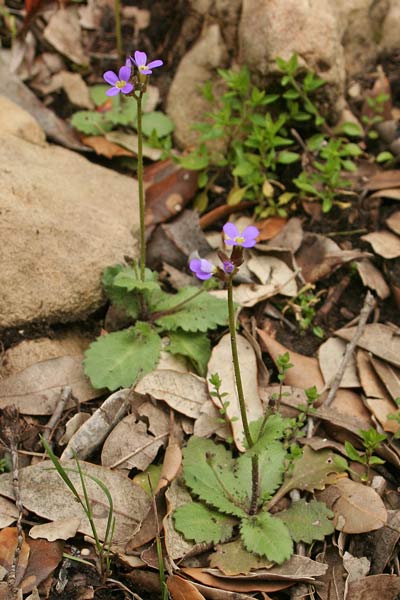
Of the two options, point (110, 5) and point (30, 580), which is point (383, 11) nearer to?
point (110, 5)

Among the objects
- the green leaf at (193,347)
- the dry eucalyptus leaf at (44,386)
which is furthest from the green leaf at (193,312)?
the dry eucalyptus leaf at (44,386)

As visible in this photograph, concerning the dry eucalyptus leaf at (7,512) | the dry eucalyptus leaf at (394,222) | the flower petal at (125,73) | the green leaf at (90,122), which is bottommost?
the dry eucalyptus leaf at (7,512)

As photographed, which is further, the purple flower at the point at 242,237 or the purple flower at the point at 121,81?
the purple flower at the point at 121,81

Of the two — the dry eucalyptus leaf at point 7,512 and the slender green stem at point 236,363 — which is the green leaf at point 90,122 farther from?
the dry eucalyptus leaf at point 7,512

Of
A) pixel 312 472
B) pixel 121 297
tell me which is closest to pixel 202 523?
pixel 312 472

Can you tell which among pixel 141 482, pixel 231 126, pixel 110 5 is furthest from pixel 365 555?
pixel 110 5

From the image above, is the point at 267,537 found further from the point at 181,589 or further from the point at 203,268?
the point at 203,268
